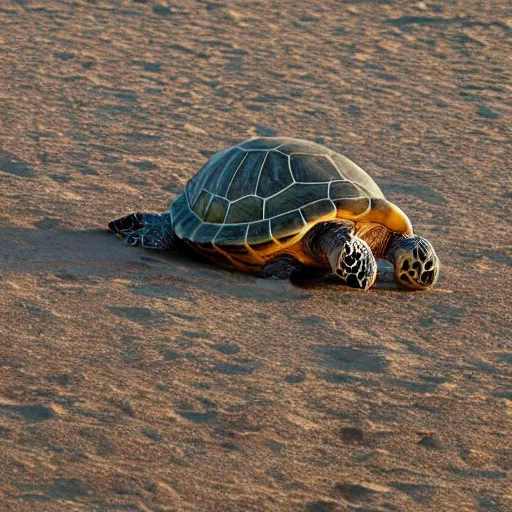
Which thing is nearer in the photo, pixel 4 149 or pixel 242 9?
pixel 4 149

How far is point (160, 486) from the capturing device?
468cm

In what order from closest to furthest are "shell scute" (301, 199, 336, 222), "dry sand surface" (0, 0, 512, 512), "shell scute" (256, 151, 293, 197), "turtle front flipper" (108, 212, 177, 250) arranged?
"dry sand surface" (0, 0, 512, 512), "shell scute" (301, 199, 336, 222), "shell scute" (256, 151, 293, 197), "turtle front flipper" (108, 212, 177, 250)

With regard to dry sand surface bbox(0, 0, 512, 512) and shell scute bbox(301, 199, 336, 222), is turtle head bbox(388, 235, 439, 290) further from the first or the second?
shell scute bbox(301, 199, 336, 222)

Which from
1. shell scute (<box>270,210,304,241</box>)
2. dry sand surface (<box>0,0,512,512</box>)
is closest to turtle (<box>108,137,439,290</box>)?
shell scute (<box>270,210,304,241</box>)

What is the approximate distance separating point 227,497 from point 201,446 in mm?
379

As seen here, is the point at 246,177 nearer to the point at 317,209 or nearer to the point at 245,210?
the point at 245,210

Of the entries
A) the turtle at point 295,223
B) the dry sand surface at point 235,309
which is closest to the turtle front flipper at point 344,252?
the turtle at point 295,223

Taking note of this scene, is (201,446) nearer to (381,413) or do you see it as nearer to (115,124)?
(381,413)

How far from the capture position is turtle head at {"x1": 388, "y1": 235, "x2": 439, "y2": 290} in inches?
268

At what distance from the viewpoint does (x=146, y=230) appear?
7.24 metres

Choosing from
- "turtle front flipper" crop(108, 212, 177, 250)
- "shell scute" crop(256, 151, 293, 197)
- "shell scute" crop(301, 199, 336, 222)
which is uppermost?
"shell scute" crop(256, 151, 293, 197)

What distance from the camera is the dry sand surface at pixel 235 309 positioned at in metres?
4.85

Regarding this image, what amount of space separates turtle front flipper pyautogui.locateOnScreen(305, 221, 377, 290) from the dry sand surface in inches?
4.3

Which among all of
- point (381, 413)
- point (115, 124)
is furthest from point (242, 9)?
point (381, 413)
